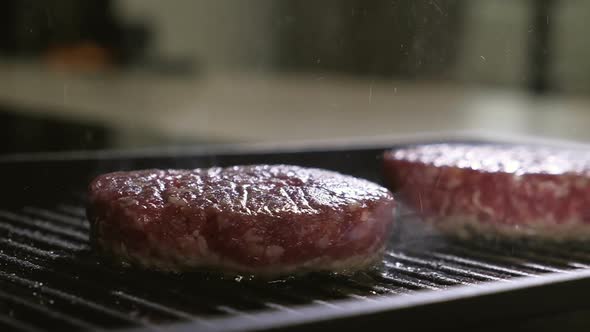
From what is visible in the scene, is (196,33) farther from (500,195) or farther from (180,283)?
(180,283)

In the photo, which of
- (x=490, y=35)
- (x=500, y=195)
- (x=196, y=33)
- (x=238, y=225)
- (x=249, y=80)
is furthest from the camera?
(x=249, y=80)

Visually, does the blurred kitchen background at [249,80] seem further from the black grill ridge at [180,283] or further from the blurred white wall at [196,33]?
the black grill ridge at [180,283]

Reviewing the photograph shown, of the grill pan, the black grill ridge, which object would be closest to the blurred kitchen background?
the grill pan

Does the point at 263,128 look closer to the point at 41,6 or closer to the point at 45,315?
the point at 41,6

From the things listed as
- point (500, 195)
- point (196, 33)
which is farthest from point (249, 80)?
point (500, 195)

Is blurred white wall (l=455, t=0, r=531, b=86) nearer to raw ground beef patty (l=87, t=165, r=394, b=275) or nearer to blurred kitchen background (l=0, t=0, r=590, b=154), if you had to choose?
blurred kitchen background (l=0, t=0, r=590, b=154)

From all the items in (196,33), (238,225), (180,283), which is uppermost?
(196,33)
